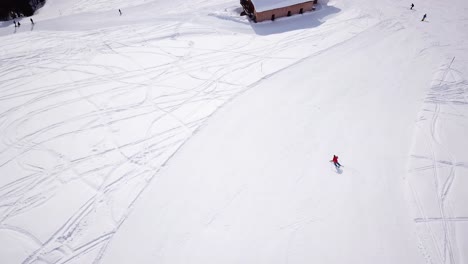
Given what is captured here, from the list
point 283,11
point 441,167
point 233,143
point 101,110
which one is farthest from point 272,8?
point 441,167

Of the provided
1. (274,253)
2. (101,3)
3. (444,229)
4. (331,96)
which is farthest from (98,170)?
(101,3)

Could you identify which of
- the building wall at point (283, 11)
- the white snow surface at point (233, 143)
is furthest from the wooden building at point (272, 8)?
the white snow surface at point (233, 143)

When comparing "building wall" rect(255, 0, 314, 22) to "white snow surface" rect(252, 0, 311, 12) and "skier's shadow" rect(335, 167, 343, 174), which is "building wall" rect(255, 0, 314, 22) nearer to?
"white snow surface" rect(252, 0, 311, 12)

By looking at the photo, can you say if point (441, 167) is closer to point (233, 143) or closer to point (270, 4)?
point (233, 143)

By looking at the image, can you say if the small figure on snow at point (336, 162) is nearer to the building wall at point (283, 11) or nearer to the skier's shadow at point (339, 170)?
the skier's shadow at point (339, 170)

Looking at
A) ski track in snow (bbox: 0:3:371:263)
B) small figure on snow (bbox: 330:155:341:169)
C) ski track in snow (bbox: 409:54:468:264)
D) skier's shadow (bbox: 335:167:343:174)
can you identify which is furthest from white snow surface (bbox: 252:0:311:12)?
skier's shadow (bbox: 335:167:343:174)

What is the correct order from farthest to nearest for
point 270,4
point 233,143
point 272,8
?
point 270,4, point 272,8, point 233,143
